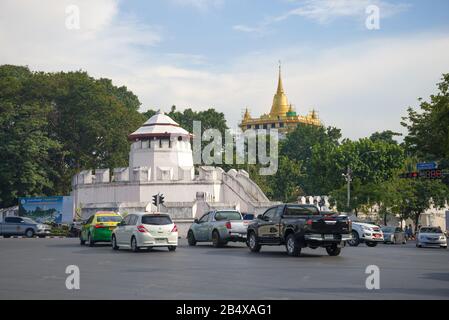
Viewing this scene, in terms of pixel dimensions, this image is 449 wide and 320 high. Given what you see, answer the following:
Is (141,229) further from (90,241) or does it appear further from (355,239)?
(355,239)

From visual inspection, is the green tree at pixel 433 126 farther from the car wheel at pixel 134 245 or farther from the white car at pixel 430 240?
the car wheel at pixel 134 245

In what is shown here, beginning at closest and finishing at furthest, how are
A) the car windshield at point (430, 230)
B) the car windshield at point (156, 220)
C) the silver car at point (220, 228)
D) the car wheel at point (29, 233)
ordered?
the car windshield at point (156, 220) → the silver car at point (220, 228) → the car windshield at point (430, 230) → the car wheel at point (29, 233)

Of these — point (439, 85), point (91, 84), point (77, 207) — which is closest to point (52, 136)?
point (91, 84)

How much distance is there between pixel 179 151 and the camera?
199ft

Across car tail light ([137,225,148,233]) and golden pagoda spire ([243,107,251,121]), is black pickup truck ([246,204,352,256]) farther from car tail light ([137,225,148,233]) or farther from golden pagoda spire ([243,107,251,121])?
golden pagoda spire ([243,107,251,121])

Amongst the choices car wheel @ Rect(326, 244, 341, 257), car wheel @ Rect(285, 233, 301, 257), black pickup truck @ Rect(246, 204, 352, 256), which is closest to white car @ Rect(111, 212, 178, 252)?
black pickup truck @ Rect(246, 204, 352, 256)

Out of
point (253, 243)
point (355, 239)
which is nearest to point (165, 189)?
point (355, 239)

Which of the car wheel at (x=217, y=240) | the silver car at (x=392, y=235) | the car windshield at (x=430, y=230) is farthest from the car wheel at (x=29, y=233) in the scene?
the car windshield at (x=430, y=230)

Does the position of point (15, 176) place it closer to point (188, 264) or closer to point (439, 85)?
point (439, 85)

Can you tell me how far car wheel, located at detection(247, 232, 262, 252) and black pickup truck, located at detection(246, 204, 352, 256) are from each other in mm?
41

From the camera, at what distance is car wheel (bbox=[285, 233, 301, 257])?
25000 mm

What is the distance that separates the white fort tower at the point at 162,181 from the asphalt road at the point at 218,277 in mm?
30762

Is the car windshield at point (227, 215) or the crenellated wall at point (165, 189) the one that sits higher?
the crenellated wall at point (165, 189)

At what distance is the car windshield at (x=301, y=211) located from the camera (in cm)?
2608
